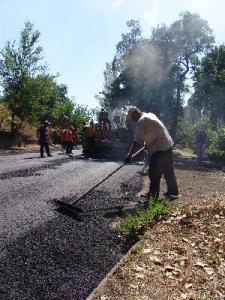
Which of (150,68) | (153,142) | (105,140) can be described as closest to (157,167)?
(153,142)

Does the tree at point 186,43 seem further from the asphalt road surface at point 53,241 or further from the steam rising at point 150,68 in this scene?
the asphalt road surface at point 53,241

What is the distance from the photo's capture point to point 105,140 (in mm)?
21719

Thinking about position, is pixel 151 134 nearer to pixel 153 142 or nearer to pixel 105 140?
pixel 153 142

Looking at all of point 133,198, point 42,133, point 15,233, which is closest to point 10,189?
point 133,198

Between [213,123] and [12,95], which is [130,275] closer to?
[12,95]

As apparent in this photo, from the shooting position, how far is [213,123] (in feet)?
140

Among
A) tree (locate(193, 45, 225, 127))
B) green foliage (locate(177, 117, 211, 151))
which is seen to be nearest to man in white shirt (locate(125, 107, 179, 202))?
tree (locate(193, 45, 225, 127))

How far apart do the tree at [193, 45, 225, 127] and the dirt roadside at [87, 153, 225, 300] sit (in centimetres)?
2962

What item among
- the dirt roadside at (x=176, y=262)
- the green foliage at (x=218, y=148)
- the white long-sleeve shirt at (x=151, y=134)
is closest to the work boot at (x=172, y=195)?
the white long-sleeve shirt at (x=151, y=134)

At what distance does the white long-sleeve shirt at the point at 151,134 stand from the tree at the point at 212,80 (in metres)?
27.7

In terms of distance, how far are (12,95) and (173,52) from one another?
18227 millimetres

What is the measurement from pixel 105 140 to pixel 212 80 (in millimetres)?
17263

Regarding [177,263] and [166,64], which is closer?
[177,263]

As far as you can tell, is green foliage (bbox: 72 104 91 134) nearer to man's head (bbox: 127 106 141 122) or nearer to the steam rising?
the steam rising
